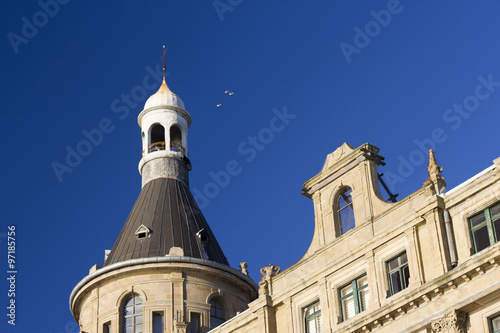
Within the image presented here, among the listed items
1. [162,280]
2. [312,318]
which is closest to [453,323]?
[312,318]

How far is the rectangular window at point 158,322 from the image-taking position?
67.8 m

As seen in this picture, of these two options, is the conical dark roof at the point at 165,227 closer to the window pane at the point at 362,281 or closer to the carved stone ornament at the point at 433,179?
the window pane at the point at 362,281

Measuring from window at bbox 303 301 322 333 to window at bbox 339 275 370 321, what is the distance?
1.54 metres

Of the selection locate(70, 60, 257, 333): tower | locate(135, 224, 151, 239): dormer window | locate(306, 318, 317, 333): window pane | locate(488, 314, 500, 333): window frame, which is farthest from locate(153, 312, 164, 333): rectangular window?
locate(488, 314, 500, 333): window frame

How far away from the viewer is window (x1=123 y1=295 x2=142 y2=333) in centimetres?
6794

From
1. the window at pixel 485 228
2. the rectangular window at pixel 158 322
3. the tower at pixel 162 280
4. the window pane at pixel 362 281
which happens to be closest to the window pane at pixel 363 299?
the window pane at pixel 362 281

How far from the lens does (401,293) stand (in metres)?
49.4

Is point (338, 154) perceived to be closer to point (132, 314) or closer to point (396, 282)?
point (396, 282)

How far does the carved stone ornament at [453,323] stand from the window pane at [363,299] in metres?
4.92

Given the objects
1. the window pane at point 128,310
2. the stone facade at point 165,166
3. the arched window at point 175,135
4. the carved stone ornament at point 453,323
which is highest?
the arched window at point 175,135

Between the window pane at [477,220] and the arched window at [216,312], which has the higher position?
the arched window at [216,312]

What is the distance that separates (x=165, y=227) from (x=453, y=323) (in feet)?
97.9

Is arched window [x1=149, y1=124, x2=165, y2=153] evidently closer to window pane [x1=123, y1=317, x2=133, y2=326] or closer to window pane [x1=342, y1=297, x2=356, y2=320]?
window pane [x1=123, y1=317, x2=133, y2=326]

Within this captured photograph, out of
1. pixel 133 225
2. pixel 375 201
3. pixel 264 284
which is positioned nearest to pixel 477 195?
pixel 375 201
